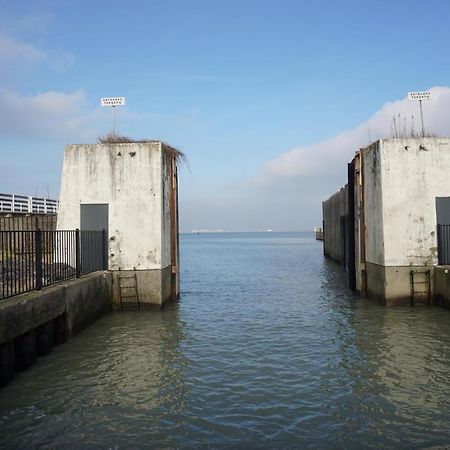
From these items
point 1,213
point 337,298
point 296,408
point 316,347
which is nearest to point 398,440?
point 296,408

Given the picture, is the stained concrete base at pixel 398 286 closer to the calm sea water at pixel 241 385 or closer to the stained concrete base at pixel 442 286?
the stained concrete base at pixel 442 286

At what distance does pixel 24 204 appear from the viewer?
101 ft

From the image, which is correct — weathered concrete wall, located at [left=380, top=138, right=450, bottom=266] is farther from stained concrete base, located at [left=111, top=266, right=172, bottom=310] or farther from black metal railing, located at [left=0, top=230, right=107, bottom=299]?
black metal railing, located at [left=0, top=230, right=107, bottom=299]

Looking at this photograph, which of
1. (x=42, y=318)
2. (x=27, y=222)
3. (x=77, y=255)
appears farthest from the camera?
(x=27, y=222)

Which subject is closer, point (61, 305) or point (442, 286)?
point (61, 305)

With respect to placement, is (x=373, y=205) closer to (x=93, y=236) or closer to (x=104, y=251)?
(x=104, y=251)

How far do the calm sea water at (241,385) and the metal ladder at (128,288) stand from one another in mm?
1045

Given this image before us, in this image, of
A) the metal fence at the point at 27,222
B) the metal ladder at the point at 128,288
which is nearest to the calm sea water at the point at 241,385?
the metal ladder at the point at 128,288

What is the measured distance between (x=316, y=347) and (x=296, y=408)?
398cm

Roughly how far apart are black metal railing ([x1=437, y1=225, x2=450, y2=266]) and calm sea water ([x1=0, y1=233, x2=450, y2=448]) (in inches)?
71.3

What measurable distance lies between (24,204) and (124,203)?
1798cm

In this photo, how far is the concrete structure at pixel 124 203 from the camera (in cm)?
1553

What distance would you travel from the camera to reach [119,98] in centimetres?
1750

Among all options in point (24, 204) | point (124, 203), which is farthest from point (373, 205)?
point (24, 204)
